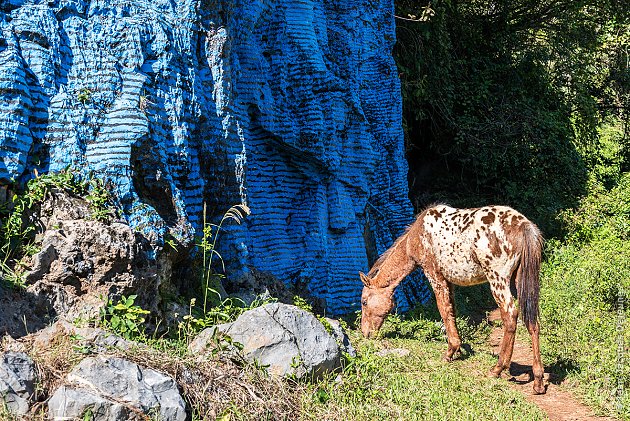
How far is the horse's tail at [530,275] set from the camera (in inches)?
285

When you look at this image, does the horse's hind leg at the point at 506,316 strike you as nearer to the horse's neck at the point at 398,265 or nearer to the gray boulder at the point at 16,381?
the horse's neck at the point at 398,265

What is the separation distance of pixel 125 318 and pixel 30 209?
47.6 inches

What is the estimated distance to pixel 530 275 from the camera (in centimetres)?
724

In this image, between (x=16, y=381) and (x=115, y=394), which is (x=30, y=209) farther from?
(x=115, y=394)

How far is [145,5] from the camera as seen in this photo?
717 centimetres

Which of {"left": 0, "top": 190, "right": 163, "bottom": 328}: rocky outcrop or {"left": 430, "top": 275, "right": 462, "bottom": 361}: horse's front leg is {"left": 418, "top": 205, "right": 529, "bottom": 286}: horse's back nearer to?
{"left": 430, "top": 275, "right": 462, "bottom": 361}: horse's front leg

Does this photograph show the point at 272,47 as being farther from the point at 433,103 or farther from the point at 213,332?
the point at 433,103

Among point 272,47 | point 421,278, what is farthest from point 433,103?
point 272,47

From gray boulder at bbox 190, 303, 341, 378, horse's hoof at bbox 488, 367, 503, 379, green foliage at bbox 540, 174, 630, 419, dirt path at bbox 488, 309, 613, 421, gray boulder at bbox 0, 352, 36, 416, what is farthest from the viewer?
horse's hoof at bbox 488, 367, 503, 379

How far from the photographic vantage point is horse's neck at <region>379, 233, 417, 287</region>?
8.65 m

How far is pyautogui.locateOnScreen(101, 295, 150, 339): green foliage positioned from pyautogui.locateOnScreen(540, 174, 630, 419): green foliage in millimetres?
4185

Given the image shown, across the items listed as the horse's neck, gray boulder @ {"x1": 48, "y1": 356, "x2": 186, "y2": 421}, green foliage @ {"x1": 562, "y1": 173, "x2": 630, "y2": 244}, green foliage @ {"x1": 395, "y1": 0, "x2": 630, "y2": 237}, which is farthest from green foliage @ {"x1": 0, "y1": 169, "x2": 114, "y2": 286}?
green foliage @ {"x1": 562, "y1": 173, "x2": 630, "y2": 244}

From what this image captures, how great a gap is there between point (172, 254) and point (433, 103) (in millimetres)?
8729

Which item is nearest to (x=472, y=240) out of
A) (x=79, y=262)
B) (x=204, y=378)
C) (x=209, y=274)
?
(x=209, y=274)
